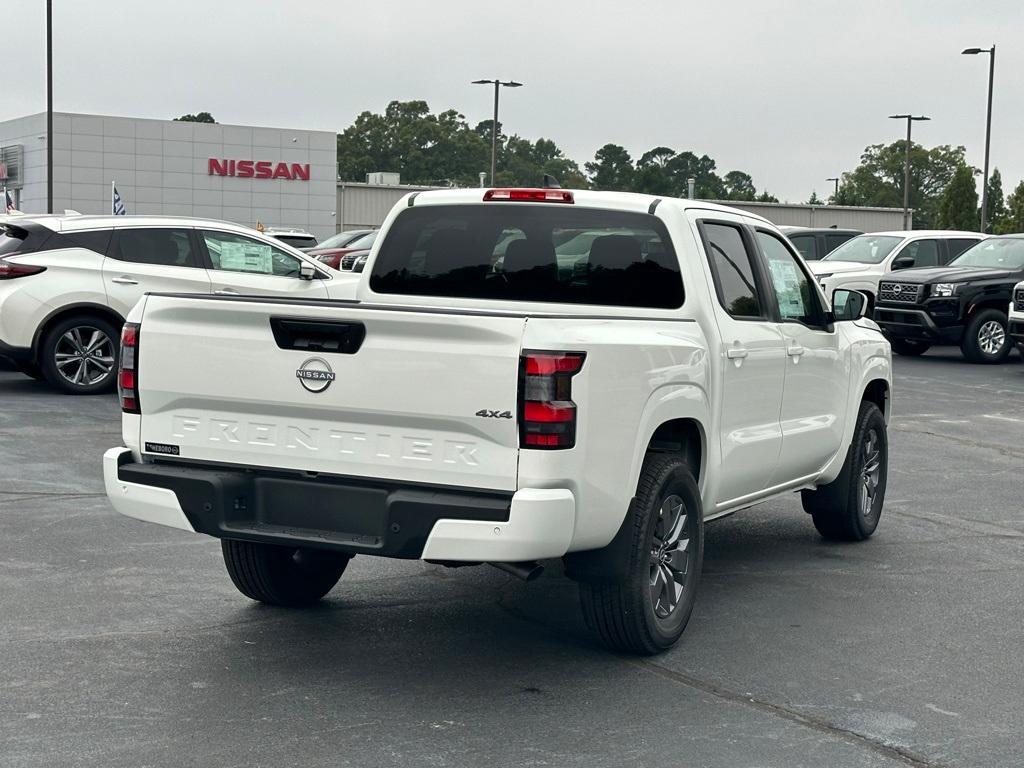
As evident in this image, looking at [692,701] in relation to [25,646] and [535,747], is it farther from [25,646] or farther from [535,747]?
[25,646]

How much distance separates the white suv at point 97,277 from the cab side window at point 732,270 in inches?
304

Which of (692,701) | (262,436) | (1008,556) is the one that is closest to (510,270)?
(262,436)

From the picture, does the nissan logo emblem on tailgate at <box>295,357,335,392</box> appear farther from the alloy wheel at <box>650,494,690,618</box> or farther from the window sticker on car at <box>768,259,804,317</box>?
A: the window sticker on car at <box>768,259,804,317</box>

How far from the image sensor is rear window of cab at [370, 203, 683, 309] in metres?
6.56

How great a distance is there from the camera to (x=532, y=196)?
22.1 feet

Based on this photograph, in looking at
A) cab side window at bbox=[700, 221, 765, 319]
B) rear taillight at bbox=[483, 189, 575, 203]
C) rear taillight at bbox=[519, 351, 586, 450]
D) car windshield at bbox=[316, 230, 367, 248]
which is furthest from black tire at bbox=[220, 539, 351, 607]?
car windshield at bbox=[316, 230, 367, 248]

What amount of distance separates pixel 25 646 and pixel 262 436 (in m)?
1.34

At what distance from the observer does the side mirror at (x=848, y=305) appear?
25.6 feet

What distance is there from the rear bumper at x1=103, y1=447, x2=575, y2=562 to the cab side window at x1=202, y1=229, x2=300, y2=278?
9.41m

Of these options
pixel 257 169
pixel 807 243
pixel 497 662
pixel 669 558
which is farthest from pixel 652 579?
pixel 257 169

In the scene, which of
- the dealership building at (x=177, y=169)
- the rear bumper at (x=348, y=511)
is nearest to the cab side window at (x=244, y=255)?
the rear bumper at (x=348, y=511)

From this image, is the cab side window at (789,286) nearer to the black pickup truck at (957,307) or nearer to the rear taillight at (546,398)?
the rear taillight at (546,398)

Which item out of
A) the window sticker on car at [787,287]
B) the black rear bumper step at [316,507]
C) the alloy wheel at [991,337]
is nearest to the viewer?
the black rear bumper step at [316,507]

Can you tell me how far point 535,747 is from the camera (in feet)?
15.7
